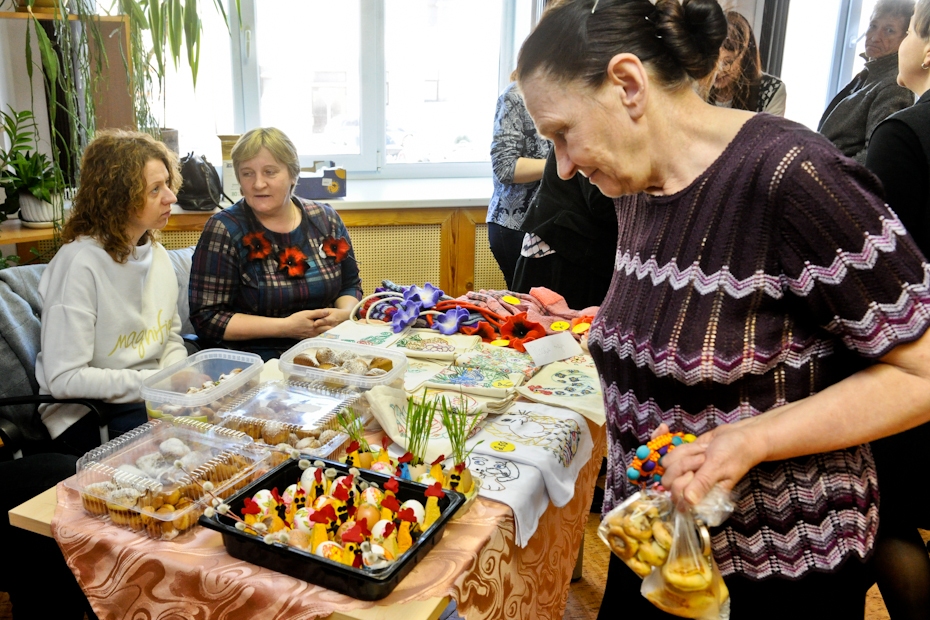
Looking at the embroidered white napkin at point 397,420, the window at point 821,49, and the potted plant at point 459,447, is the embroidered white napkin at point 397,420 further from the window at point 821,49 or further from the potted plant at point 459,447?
the window at point 821,49

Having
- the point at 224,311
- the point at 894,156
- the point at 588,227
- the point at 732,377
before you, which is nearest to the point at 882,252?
the point at 732,377

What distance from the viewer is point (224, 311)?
2.32 metres

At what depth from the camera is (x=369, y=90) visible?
13.2ft

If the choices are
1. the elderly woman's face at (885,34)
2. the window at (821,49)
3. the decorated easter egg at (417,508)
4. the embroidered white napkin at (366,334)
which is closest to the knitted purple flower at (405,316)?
the embroidered white napkin at (366,334)

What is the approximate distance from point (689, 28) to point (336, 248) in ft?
5.52

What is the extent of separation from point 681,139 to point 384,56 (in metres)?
3.32

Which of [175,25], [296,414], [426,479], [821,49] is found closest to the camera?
[426,479]

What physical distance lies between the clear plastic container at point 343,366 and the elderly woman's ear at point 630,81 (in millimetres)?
780

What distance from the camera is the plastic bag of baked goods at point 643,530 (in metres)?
0.93

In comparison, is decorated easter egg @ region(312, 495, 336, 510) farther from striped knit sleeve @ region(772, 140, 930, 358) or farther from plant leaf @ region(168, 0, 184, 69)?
plant leaf @ region(168, 0, 184, 69)

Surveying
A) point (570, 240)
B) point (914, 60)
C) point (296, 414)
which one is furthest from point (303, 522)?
point (914, 60)

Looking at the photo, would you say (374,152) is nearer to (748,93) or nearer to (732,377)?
(748,93)

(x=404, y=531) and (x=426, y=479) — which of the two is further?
(x=426, y=479)

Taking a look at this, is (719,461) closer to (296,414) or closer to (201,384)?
(296,414)
